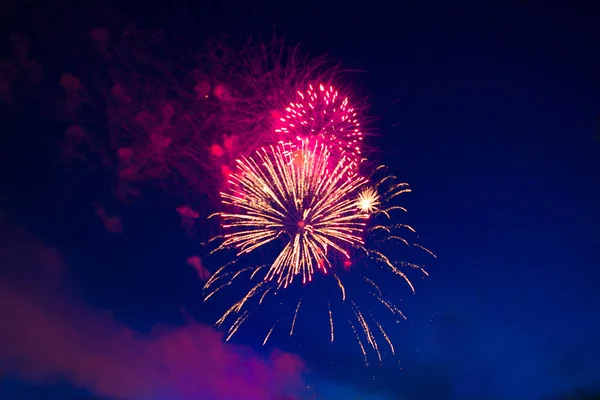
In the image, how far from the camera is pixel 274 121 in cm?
1019

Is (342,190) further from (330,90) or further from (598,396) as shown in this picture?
(598,396)

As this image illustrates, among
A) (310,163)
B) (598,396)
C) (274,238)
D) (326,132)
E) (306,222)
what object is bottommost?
(274,238)

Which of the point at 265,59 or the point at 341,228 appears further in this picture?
the point at 341,228

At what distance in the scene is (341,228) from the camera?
1059 cm

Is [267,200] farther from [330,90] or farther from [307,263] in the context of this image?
[330,90]

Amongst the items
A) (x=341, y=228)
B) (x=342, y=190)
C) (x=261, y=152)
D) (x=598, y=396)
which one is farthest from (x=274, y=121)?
(x=598, y=396)

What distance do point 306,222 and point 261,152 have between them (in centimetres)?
204

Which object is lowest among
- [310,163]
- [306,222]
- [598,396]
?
[306,222]

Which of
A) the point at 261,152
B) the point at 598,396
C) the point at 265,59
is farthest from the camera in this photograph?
the point at 598,396

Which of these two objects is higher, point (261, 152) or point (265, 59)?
point (265, 59)

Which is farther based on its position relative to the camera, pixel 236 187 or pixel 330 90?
pixel 236 187

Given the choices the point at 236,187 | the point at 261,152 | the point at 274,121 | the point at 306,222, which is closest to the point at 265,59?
the point at 274,121

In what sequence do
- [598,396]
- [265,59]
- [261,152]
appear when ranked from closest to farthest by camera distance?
[265,59]
[261,152]
[598,396]

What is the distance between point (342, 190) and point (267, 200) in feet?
6.09
